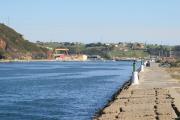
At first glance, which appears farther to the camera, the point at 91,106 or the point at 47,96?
the point at 47,96

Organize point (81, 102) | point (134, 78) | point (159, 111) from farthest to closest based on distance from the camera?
1. point (134, 78)
2. point (81, 102)
3. point (159, 111)

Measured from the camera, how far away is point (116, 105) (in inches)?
1141

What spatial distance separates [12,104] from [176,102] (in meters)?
15.0

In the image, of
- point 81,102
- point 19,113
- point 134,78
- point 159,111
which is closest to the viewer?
point 159,111

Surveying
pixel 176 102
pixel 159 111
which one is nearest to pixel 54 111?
pixel 176 102

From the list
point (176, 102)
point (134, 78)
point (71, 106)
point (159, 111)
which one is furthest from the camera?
point (134, 78)

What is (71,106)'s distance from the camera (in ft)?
122

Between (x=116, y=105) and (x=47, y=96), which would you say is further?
(x=47, y=96)

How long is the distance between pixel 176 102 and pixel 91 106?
34.0ft

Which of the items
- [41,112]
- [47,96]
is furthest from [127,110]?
[47,96]

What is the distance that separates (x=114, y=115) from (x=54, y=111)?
10.7 m

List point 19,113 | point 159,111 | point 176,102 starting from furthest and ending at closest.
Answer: point 19,113 < point 176,102 < point 159,111

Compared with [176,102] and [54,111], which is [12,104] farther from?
[176,102]

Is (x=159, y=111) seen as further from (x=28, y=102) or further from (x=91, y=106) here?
(x=28, y=102)
